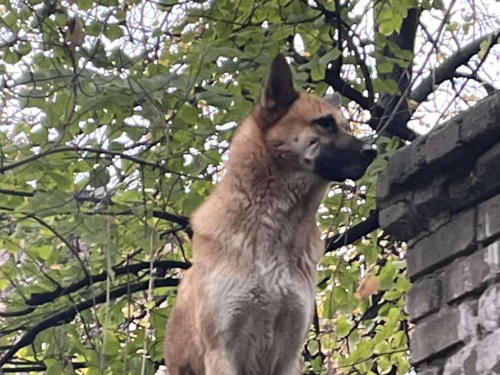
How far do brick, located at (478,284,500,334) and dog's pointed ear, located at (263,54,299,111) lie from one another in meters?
1.19

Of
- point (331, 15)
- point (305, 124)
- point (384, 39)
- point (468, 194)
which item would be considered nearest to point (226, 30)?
point (331, 15)

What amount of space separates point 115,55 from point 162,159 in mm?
610

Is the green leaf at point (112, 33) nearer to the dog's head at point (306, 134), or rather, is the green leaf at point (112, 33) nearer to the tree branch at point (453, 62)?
the dog's head at point (306, 134)

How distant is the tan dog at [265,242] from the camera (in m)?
3.78

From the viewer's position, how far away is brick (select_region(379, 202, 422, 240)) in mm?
4477

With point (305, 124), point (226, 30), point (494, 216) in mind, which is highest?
point (226, 30)

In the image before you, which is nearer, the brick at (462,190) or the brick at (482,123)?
the brick at (482,123)

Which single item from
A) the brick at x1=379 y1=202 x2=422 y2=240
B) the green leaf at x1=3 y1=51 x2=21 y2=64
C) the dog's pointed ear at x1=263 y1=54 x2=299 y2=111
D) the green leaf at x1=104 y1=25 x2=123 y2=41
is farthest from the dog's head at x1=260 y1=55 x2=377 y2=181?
the green leaf at x1=3 y1=51 x2=21 y2=64

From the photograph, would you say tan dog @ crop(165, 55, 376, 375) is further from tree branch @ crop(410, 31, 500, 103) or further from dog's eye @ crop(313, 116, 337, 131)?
tree branch @ crop(410, 31, 500, 103)

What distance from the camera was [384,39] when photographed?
5.97 metres

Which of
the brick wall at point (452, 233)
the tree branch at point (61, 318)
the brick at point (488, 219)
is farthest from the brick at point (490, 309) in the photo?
the tree branch at point (61, 318)

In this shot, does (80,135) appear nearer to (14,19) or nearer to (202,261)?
(14,19)

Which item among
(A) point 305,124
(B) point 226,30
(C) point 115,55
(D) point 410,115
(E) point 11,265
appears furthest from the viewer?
(D) point 410,115

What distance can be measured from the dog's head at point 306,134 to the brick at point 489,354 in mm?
870
